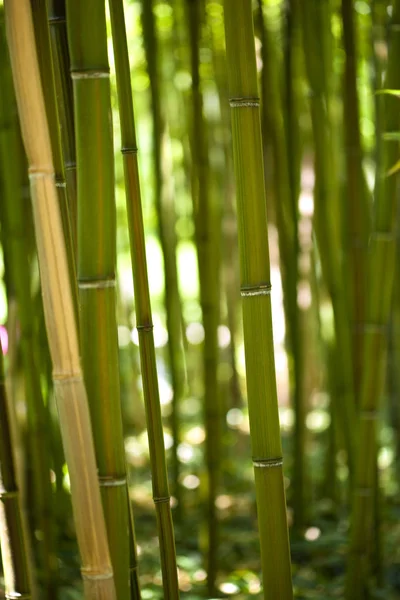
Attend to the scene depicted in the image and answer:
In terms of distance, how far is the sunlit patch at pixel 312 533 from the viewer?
2.40 metres

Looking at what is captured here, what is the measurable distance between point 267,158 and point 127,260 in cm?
231

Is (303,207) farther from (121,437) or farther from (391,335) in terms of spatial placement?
(121,437)

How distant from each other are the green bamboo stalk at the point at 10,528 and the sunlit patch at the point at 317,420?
3109 millimetres

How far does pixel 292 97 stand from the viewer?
6.92ft

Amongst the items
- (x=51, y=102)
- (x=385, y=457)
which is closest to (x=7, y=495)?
(x=51, y=102)

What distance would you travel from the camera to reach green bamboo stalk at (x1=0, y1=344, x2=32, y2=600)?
3.63ft

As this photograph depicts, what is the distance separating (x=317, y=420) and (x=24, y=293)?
10.3ft

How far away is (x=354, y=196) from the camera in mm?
2080

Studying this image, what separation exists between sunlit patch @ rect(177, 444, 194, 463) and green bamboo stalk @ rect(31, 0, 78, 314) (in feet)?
8.78

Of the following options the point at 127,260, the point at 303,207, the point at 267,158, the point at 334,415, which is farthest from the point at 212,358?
the point at 127,260

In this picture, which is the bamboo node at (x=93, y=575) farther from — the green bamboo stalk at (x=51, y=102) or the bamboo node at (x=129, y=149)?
the bamboo node at (x=129, y=149)

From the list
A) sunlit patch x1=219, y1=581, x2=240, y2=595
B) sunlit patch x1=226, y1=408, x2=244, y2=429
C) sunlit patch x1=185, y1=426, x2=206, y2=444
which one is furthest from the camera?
sunlit patch x1=226, y1=408, x2=244, y2=429

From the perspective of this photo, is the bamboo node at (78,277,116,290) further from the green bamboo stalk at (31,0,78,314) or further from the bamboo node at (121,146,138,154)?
the bamboo node at (121,146,138,154)

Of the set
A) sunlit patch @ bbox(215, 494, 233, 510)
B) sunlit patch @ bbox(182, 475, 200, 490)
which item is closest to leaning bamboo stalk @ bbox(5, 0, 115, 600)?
sunlit patch @ bbox(215, 494, 233, 510)
